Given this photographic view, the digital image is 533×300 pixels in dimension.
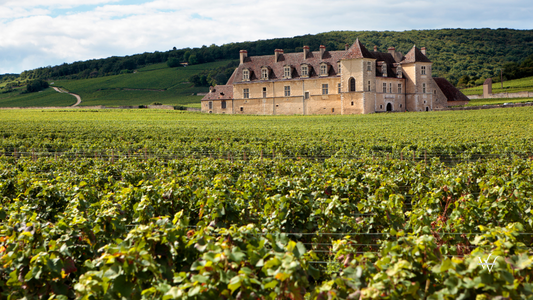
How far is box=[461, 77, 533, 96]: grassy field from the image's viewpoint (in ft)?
272

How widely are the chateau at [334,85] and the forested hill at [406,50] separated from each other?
1584 inches

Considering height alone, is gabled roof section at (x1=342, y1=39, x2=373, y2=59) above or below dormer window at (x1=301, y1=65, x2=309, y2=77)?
above

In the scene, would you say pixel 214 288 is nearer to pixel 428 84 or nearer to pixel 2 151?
pixel 2 151

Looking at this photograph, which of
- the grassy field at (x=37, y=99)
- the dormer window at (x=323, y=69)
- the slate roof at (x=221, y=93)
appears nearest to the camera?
the dormer window at (x=323, y=69)

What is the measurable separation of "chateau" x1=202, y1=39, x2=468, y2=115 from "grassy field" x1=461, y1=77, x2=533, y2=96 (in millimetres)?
17319

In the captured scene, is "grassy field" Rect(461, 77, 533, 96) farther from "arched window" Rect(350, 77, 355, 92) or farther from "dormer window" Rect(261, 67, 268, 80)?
"dormer window" Rect(261, 67, 268, 80)

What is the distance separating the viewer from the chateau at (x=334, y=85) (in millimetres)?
63281

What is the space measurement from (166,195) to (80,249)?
7.37 feet

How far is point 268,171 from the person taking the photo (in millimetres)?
13781

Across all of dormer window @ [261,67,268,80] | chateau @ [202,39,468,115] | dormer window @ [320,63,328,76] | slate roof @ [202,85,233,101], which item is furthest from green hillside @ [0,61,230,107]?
dormer window @ [320,63,328,76]

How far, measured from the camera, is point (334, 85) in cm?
6644

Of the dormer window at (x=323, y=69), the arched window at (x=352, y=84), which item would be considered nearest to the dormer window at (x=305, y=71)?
the dormer window at (x=323, y=69)

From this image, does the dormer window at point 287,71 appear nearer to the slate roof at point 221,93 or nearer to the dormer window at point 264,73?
the dormer window at point 264,73

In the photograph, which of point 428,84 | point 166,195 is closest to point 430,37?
point 428,84
